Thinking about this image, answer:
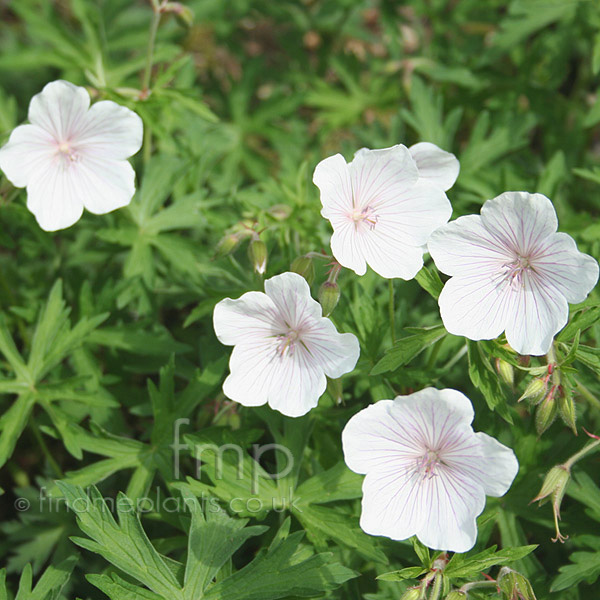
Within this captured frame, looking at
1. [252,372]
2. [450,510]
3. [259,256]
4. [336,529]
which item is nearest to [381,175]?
[259,256]

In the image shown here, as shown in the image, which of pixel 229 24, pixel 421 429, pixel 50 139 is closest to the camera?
pixel 421 429

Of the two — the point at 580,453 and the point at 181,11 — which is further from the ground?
the point at 181,11

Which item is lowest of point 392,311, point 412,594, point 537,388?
point 412,594

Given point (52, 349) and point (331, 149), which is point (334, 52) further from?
point (52, 349)

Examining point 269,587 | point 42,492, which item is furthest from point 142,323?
point 269,587

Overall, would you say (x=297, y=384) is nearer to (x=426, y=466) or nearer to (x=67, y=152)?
(x=426, y=466)

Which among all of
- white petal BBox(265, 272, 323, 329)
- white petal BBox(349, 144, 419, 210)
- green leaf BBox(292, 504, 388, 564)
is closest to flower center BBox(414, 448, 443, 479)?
Result: green leaf BBox(292, 504, 388, 564)

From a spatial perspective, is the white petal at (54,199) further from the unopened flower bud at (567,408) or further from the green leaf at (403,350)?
the unopened flower bud at (567,408)
